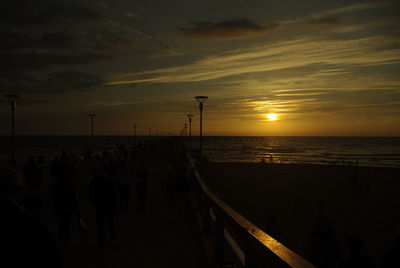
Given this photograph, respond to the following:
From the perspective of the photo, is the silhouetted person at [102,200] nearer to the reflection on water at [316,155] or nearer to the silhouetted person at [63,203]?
the silhouetted person at [63,203]

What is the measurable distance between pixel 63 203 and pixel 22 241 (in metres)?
5.08

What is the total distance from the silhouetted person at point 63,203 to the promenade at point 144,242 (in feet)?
1.08

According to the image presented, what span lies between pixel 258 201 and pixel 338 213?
145 inches

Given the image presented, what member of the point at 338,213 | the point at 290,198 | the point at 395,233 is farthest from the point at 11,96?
the point at 395,233

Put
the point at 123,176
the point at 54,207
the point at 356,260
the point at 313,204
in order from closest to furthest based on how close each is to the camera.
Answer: the point at 356,260
the point at 54,207
the point at 123,176
the point at 313,204

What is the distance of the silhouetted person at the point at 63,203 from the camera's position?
20.8 feet

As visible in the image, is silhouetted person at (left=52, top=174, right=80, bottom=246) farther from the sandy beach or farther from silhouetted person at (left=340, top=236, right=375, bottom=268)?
silhouetted person at (left=340, top=236, right=375, bottom=268)

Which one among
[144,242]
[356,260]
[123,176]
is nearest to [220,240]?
[356,260]

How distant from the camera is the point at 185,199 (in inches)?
348

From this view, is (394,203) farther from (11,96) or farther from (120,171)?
(11,96)

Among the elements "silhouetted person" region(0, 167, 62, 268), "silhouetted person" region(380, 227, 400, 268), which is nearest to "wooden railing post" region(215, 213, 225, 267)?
"silhouetted person" region(380, 227, 400, 268)

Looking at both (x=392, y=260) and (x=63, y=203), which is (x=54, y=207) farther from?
(x=392, y=260)

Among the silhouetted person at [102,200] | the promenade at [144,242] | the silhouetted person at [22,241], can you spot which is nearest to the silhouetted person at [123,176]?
the promenade at [144,242]

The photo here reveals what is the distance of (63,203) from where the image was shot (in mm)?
6355
